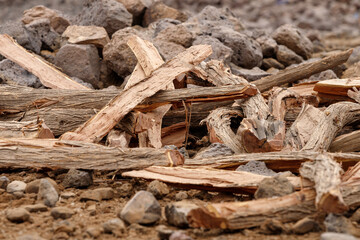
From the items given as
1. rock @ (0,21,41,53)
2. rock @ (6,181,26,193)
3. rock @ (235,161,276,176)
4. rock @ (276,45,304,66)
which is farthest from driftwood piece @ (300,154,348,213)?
rock @ (0,21,41,53)

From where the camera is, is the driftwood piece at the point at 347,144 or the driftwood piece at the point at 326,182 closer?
the driftwood piece at the point at 326,182

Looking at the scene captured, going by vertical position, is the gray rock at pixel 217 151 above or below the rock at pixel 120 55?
below

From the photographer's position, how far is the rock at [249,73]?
18.2 ft

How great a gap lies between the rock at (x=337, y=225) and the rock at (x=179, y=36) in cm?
409

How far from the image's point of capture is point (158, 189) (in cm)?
271

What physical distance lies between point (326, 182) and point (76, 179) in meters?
1.63

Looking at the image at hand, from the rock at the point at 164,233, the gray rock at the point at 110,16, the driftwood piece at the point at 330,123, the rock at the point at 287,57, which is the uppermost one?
the gray rock at the point at 110,16

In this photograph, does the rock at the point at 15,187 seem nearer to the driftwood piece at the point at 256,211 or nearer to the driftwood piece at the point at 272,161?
the driftwood piece at the point at 272,161

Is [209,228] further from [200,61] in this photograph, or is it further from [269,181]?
[200,61]

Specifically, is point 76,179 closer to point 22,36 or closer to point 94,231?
point 94,231

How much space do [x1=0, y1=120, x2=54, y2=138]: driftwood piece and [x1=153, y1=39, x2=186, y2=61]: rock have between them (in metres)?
2.26

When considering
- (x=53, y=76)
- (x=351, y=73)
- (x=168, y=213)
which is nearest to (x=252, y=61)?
(x=351, y=73)

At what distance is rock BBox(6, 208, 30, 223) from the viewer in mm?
2314

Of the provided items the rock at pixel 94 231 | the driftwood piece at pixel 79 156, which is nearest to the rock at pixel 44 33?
the driftwood piece at pixel 79 156
